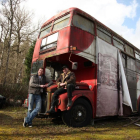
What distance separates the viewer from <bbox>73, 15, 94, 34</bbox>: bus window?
5.71m

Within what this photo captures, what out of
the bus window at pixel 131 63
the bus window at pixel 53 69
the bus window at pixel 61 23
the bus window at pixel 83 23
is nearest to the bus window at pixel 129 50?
the bus window at pixel 131 63

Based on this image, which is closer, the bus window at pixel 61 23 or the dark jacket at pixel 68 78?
the dark jacket at pixel 68 78

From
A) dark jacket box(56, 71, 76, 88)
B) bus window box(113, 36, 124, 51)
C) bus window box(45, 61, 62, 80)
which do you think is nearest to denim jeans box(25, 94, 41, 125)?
dark jacket box(56, 71, 76, 88)

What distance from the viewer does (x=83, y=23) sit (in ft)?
19.5

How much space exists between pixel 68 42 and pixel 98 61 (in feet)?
5.33

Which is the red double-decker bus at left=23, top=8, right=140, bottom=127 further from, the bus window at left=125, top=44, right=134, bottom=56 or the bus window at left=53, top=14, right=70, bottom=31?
the bus window at left=125, top=44, right=134, bottom=56

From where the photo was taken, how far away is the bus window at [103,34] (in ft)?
21.6

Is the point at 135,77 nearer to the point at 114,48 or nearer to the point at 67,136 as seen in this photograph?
the point at 114,48

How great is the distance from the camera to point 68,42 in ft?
17.4

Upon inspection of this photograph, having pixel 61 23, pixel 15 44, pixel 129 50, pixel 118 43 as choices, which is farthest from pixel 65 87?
pixel 15 44

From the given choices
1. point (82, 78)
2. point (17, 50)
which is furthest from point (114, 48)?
point (17, 50)

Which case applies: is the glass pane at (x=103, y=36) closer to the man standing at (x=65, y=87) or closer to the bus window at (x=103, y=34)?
the bus window at (x=103, y=34)

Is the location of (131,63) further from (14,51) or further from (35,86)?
(14,51)

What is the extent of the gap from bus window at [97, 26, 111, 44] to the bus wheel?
117 inches
